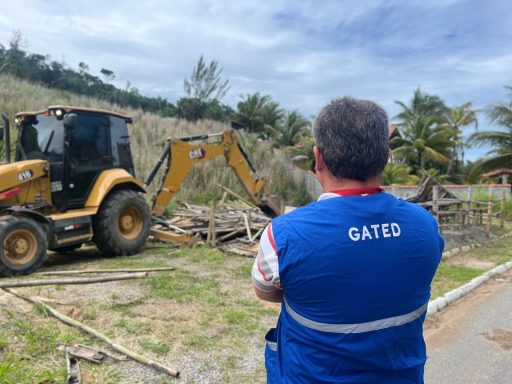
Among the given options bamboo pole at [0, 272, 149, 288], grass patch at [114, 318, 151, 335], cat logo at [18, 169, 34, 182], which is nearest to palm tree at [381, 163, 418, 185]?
bamboo pole at [0, 272, 149, 288]

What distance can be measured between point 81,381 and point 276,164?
67.0 feet

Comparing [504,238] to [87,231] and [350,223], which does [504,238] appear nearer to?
[87,231]

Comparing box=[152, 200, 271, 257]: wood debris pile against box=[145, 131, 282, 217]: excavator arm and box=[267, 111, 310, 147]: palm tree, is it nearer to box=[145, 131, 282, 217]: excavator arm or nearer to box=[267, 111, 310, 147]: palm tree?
box=[145, 131, 282, 217]: excavator arm

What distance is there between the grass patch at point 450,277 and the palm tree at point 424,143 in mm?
21685

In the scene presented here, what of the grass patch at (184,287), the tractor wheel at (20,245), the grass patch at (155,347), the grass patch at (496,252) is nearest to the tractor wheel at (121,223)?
the tractor wheel at (20,245)

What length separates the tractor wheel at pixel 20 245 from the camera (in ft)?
21.9

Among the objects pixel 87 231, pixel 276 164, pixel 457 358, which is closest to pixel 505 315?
pixel 457 358

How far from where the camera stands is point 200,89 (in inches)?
1409

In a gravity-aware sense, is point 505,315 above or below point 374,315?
below

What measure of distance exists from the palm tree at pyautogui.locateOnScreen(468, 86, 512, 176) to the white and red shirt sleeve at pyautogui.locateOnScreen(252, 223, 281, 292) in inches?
1008

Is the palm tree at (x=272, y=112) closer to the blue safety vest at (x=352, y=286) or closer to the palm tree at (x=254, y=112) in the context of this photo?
the palm tree at (x=254, y=112)

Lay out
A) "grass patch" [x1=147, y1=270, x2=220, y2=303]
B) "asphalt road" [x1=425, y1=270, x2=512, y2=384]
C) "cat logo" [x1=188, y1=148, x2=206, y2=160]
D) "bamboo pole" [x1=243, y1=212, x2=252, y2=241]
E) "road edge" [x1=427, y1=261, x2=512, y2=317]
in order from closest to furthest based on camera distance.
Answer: "asphalt road" [x1=425, y1=270, x2=512, y2=384], "grass patch" [x1=147, y1=270, x2=220, y2=303], "road edge" [x1=427, y1=261, x2=512, y2=317], "cat logo" [x1=188, y1=148, x2=206, y2=160], "bamboo pole" [x1=243, y1=212, x2=252, y2=241]

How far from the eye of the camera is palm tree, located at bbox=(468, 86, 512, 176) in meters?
23.7

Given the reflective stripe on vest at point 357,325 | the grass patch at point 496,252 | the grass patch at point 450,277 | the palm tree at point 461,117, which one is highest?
the palm tree at point 461,117
